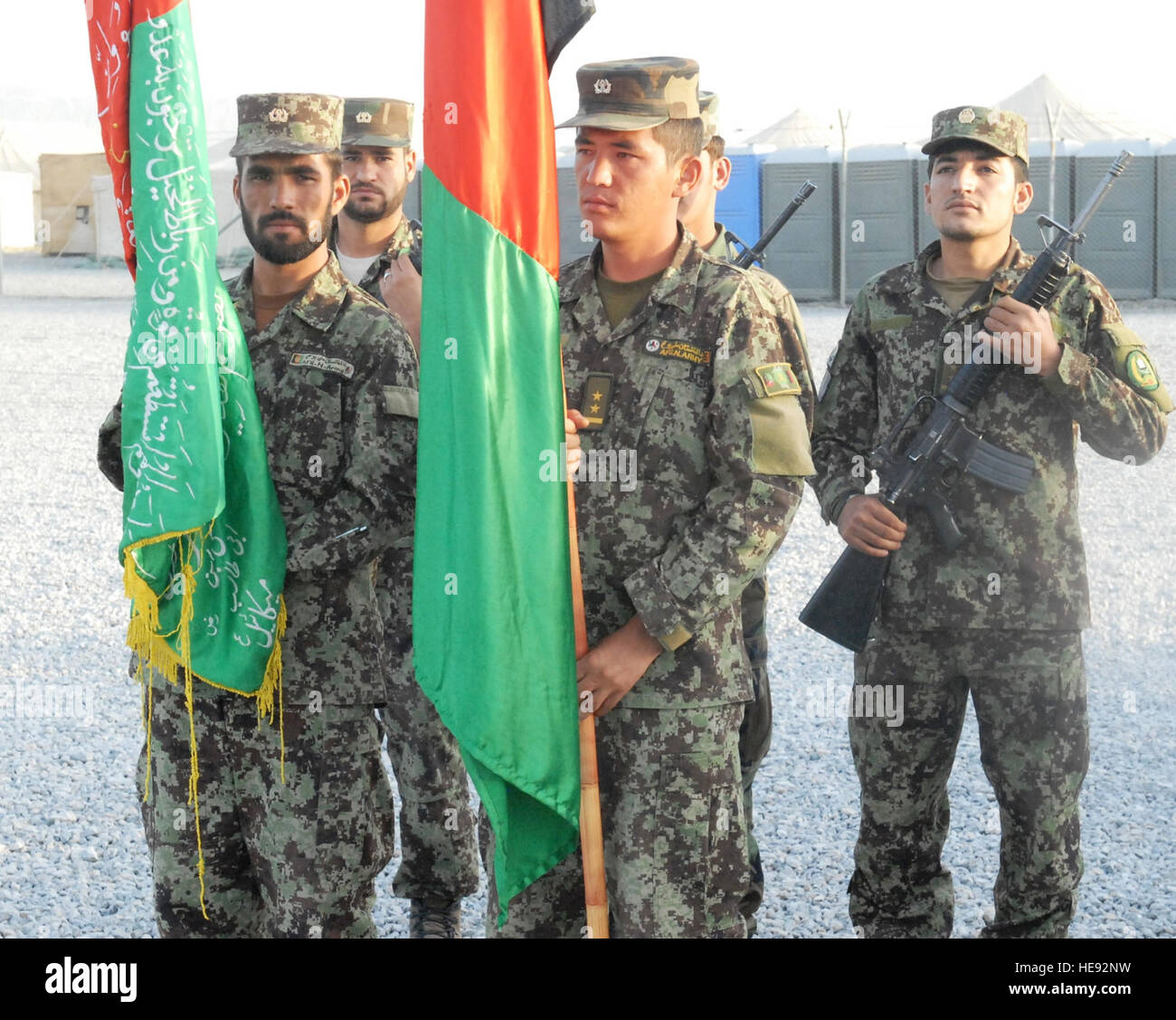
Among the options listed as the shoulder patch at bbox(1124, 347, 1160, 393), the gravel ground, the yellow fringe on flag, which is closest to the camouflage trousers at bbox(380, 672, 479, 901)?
the gravel ground

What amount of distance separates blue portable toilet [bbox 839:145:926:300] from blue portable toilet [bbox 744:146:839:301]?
0.28 m

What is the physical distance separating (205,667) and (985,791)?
3.26 metres

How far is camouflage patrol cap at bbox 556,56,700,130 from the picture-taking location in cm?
301

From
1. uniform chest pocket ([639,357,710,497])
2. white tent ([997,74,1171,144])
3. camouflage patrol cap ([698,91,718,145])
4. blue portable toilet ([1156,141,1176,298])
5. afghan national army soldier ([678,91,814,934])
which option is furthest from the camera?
white tent ([997,74,1171,144])

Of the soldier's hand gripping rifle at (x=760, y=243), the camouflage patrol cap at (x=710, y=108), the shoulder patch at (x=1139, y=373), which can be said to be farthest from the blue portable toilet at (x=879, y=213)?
the shoulder patch at (x=1139, y=373)

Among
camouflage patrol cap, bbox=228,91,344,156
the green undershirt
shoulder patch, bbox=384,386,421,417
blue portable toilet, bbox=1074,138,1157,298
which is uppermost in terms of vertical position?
blue portable toilet, bbox=1074,138,1157,298

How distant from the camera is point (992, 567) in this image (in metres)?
3.75

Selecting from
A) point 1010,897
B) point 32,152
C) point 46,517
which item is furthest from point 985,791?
point 32,152

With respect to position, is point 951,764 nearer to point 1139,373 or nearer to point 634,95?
point 1139,373

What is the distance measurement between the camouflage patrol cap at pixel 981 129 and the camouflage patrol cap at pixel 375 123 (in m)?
1.75

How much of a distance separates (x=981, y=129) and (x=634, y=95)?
1.12m

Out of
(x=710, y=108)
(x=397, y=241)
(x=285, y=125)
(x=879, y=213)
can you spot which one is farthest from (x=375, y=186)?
(x=879, y=213)

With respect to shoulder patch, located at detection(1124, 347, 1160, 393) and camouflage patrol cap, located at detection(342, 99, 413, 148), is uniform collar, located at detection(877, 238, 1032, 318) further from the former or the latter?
camouflage patrol cap, located at detection(342, 99, 413, 148)

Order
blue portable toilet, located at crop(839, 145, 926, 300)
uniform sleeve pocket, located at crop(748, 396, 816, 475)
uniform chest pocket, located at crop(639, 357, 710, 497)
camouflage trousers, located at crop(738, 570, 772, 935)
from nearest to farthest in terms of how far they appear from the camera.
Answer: uniform sleeve pocket, located at crop(748, 396, 816, 475), uniform chest pocket, located at crop(639, 357, 710, 497), camouflage trousers, located at crop(738, 570, 772, 935), blue portable toilet, located at crop(839, 145, 926, 300)
